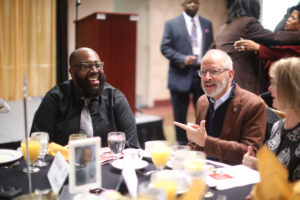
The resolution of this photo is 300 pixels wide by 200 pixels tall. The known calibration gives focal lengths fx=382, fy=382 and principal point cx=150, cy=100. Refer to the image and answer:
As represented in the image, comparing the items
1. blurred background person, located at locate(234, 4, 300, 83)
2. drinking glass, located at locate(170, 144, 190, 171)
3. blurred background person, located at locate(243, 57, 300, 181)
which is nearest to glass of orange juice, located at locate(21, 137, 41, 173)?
drinking glass, located at locate(170, 144, 190, 171)

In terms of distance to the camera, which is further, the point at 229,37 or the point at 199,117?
the point at 229,37

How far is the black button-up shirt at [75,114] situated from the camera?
247 centimetres

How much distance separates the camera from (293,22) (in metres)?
3.01

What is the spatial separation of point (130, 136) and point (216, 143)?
639mm

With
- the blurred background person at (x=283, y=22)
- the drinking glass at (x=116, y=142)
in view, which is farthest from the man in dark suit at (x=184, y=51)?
the drinking glass at (x=116, y=142)

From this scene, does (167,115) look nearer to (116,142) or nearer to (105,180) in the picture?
(116,142)

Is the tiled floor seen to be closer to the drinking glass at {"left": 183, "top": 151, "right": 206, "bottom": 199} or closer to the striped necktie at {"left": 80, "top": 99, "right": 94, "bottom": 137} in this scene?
the striped necktie at {"left": 80, "top": 99, "right": 94, "bottom": 137}

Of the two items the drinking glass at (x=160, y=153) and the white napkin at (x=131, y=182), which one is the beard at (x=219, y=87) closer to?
the drinking glass at (x=160, y=153)

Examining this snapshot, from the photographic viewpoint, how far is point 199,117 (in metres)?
2.47

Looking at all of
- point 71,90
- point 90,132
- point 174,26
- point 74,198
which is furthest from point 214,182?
point 174,26

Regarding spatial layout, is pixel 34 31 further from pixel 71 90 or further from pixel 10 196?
pixel 10 196

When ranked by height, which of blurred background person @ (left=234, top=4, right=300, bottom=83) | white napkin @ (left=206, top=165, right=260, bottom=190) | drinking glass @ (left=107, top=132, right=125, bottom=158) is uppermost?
blurred background person @ (left=234, top=4, right=300, bottom=83)

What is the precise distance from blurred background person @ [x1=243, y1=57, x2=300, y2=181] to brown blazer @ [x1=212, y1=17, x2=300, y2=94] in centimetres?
154

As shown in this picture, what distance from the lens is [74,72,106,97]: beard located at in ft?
8.36
